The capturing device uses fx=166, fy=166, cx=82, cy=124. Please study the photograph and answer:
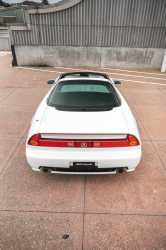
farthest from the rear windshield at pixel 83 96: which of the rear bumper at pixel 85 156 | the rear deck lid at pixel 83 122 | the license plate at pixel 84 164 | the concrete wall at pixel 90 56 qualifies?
the concrete wall at pixel 90 56

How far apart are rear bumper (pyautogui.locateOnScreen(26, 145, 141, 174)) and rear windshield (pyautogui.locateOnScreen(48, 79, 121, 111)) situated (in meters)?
0.69

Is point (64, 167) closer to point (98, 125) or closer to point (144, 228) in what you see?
point (98, 125)

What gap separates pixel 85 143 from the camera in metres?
2.15

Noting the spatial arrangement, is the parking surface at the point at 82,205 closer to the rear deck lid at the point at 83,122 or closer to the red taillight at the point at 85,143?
the red taillight at the point at 85,143

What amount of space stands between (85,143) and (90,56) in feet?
31.3

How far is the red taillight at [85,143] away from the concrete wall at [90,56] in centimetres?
946

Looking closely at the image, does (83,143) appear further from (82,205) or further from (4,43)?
(4,43)

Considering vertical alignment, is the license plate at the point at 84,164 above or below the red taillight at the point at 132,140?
below

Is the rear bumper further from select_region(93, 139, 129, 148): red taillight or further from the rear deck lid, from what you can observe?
the rear deck lid

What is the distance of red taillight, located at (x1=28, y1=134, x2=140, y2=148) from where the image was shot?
84.5 inches

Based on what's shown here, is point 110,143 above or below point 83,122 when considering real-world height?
below

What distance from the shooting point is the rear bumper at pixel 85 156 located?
217 centimetres

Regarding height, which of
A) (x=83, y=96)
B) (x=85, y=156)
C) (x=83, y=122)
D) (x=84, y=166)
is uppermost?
(x=83, y=96)

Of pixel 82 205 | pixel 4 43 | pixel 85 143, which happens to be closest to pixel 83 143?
pixel 85 143
